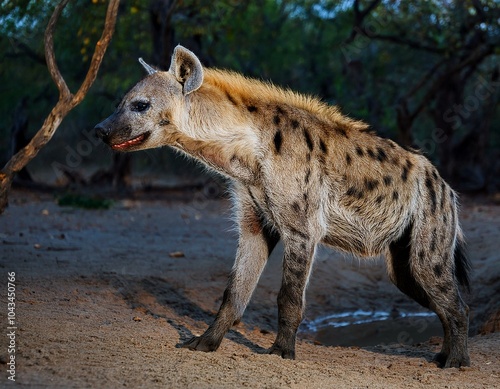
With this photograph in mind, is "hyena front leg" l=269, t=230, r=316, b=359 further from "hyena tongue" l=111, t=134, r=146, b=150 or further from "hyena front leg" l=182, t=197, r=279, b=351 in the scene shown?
"hyena tongue" l=111, t=134, r=146, b=150

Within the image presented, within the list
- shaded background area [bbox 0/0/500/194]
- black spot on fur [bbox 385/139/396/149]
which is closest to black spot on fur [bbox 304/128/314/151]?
black spot on fur [bbox 385/139/396/149]

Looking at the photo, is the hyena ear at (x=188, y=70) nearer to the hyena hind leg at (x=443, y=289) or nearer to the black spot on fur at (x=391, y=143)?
the black spot on fur at (x=391, y=143)

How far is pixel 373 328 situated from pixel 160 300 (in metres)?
1.64

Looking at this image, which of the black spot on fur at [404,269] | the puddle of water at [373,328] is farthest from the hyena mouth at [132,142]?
the puddle of water at [373,328]

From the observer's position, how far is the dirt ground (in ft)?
11.0

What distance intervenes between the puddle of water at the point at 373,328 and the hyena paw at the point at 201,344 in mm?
1555

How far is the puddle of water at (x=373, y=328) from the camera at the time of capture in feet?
17.7

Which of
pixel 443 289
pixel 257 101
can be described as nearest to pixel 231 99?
pixel 257 101

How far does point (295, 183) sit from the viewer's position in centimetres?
383

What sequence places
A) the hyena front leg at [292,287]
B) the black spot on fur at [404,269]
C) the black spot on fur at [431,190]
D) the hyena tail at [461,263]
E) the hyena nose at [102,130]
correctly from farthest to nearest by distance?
the hyena tail at [461,263] < the black spot on fur at [404,269] < the black spot on fur at [431,190] < the hyena front leg at [292,287] < the hyena nose at [102,130]

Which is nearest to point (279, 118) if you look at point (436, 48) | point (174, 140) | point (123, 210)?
point (174, 140)

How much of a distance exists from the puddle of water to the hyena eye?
2.23m

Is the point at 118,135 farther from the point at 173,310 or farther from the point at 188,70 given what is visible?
the point at 173,310

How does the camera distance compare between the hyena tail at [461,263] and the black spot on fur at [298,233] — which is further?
the hyena tail at [461,263]
